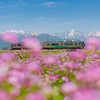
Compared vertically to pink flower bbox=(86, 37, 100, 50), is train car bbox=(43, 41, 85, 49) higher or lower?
lower

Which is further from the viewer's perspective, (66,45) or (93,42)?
(66,45)

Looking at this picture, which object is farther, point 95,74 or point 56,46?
point 56,46

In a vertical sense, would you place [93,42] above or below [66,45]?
above

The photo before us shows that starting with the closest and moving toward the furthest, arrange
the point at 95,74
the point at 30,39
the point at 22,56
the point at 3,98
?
the point at 3,98 → the point at 95,74 → the point at 30,39 → the point at 22,56

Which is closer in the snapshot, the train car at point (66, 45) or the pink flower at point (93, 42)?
the pink flower at point (93, 42)

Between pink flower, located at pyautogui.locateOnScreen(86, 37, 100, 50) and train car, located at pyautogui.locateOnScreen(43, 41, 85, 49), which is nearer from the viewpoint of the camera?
pink flower, located at pyautogui.locateOnScreen(86, 37, 100, 50)

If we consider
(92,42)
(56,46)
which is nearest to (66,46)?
(56,46)

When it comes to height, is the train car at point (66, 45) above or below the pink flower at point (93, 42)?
below

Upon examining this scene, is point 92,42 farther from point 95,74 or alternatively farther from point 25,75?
point 25,75

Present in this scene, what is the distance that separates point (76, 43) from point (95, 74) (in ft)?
156

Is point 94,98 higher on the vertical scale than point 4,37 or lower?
lower

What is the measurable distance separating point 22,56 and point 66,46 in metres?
38.0

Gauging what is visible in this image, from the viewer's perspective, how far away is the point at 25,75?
1.43 metres

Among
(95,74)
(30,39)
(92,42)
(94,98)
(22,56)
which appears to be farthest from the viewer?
(22,56)
